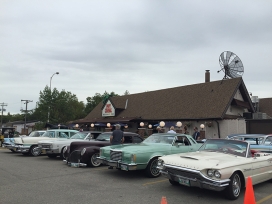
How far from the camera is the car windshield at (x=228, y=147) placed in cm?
771

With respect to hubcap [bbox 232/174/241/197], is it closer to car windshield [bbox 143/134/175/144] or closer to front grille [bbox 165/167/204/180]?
front grille [bbox 165/167/204/180]

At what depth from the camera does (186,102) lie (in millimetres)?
28016

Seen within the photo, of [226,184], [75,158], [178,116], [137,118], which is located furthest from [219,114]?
[226,184]

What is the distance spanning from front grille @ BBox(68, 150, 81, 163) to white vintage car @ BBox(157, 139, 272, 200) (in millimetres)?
4542

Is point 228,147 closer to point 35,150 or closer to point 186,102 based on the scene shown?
point 35,150

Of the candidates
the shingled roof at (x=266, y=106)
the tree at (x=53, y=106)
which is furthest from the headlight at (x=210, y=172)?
the tree at (x=53, y=106)

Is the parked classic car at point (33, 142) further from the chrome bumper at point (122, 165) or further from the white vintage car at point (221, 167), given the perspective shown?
the white vintage car at point (221, 167)

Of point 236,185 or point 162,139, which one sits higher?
point 162,139

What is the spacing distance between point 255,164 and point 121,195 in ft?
11.6

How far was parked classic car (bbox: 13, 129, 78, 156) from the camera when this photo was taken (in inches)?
612

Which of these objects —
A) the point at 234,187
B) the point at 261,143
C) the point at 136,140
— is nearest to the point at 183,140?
the point at 136,140

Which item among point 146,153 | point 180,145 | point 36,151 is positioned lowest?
point 36,151

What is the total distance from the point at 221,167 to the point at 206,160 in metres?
0.52

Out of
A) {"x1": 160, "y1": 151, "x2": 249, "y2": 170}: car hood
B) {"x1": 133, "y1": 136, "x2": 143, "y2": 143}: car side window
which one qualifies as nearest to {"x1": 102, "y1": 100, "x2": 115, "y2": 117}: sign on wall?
{"x1": 133, "y1": 136, "x2": 143, "y2": 143}: car side window
